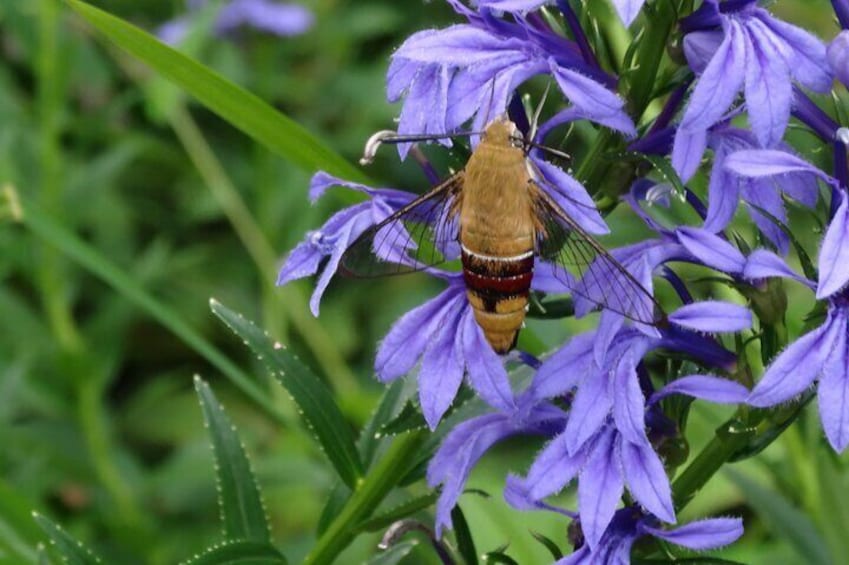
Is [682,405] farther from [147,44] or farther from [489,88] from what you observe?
[147,44]

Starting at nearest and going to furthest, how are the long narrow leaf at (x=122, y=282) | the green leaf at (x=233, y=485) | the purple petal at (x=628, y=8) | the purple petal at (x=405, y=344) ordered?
the purple petal at (x=628, y=8) < the purple petal at (x=405, y=344) < the green leaf at (x=233, y=485) < the long narrow leaf at (x=122, y=282)

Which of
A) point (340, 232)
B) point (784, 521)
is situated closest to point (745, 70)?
point (340, 232)

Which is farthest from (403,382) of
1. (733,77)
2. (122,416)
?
(122,416)

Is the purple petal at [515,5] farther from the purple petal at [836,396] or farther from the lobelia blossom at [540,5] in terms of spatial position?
the purple petal at [836,396]

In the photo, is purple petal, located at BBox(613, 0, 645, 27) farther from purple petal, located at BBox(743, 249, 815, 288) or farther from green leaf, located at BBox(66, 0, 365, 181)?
green leaf, located at BBox(66, 0, 365, 181)

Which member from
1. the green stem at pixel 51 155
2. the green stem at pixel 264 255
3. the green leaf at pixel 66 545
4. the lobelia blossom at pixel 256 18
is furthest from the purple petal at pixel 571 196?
the lobelia blossom at pixel 256 18

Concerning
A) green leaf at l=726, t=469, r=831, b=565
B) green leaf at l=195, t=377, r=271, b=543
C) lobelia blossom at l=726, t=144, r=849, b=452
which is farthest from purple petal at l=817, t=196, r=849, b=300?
green leaf at l=726, t=469, r=831, b=565

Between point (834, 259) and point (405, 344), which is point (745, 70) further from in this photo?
point (405, 344)
